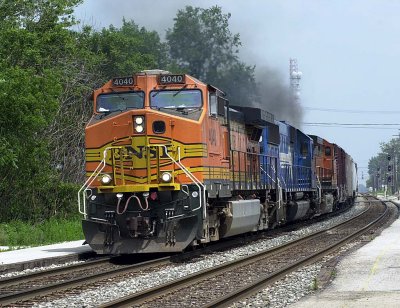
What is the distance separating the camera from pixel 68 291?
39.6 feet

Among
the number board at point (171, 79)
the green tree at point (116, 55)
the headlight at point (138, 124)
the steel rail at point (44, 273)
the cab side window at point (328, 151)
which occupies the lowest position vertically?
the steel rail at point (44, 273)

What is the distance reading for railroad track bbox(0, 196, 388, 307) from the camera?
446 inches

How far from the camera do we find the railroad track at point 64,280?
1134cm

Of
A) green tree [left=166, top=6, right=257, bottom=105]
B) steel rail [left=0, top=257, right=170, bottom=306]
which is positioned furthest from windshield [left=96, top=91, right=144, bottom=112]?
green tree [left=166, top=6, right=257, bottom=105]

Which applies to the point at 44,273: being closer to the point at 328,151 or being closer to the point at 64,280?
the point at 64,280

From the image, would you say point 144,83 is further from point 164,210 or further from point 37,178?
point 37,178

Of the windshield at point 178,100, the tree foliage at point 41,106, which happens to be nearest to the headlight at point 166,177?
the windshield at point 178,100

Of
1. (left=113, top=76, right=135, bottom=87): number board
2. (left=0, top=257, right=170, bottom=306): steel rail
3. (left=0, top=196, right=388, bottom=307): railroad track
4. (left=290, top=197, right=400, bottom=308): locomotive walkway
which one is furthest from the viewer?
(left=113, top=76, right=135, bottom=87): number board

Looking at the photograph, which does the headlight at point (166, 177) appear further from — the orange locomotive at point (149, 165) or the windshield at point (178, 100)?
the windshield at point (178, 100)

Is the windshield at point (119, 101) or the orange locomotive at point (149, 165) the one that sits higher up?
the windshield at point (119, 101)

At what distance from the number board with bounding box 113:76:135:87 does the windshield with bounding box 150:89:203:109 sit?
52cm

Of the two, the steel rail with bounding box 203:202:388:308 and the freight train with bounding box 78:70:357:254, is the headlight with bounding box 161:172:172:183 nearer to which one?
the freight train with bounding box 78:70:357:254

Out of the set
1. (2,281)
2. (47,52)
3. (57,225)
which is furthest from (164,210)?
(47,52)

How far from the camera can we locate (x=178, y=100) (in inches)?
661
